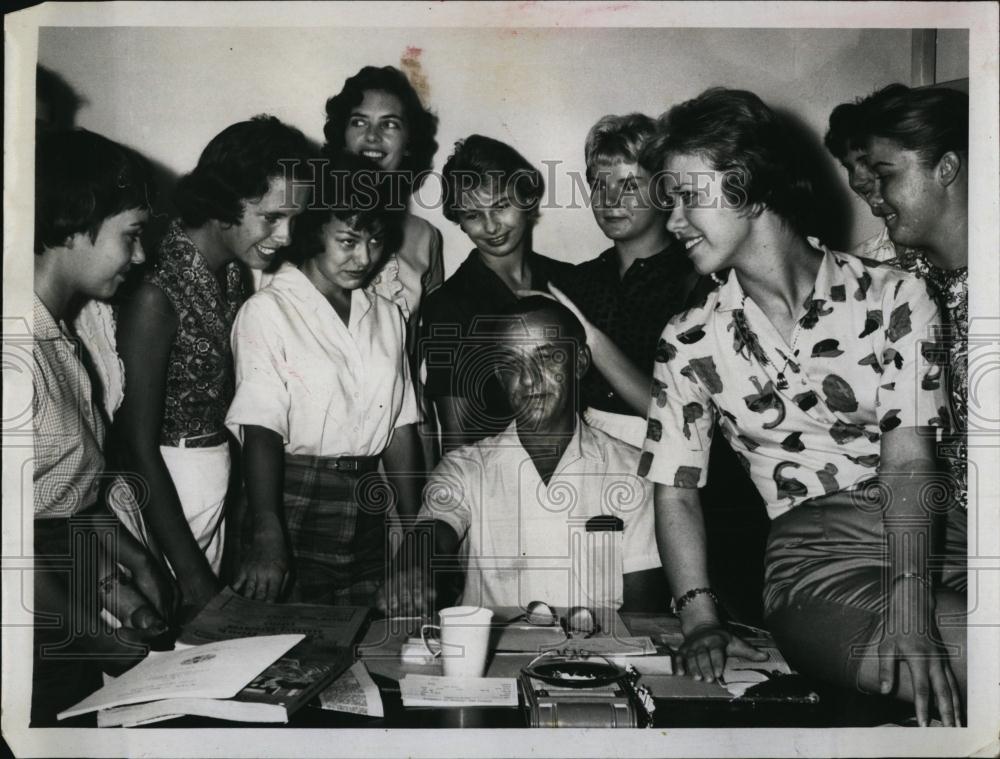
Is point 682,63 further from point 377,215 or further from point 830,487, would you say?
point 830,487

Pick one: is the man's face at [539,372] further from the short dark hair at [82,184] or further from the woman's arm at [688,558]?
the short dark hair at [82,184]

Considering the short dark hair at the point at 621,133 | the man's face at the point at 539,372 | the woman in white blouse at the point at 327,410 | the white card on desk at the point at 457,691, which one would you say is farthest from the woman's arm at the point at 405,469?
the short dark hair at the point at 621,133

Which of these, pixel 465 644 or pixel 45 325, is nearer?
pixel 465 644

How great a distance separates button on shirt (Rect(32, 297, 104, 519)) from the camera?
2.20 m

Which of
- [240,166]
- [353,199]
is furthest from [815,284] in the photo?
[240,166]

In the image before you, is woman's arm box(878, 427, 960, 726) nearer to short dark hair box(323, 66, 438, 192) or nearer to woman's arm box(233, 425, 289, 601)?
short dark hair box(323, 66, 438, 192)

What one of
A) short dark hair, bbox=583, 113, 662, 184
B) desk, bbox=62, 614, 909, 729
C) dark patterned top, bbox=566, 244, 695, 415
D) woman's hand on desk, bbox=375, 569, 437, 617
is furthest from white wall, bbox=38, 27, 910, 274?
desk, bbox=62, 614, 909, 729

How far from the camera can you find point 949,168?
2.22 m

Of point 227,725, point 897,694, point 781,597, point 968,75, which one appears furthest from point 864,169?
point 227,725

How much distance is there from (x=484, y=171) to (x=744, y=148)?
554 millimetres

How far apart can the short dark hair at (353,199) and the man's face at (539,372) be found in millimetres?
351

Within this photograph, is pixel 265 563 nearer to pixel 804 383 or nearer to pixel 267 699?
pixel 267 699

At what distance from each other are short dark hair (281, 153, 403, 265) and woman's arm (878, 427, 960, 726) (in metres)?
1.16

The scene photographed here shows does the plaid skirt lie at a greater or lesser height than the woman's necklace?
lesser
